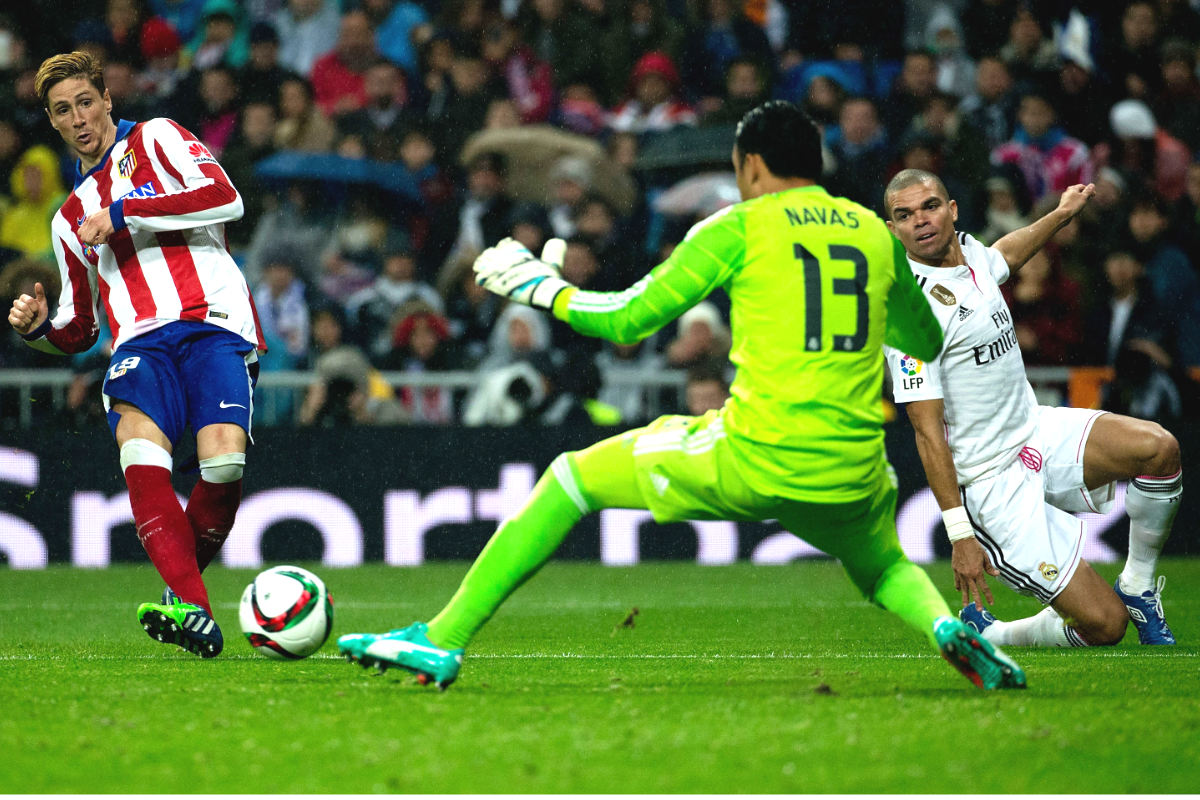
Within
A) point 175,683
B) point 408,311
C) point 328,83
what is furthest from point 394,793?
point 328,83

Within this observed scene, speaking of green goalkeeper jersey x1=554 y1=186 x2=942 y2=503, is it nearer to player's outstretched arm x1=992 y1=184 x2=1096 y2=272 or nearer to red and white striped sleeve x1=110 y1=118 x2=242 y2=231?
red and white striped sleeve x1=110 y1=118 x2=242 y2=231

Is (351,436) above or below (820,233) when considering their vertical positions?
below

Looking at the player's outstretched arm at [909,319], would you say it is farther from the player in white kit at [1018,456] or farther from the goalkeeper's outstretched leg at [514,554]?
the player in white kit at [1018,456]

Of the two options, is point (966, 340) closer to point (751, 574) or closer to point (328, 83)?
point (751, 574)

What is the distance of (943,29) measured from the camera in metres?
14.1

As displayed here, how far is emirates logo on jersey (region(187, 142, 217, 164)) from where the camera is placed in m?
6.00

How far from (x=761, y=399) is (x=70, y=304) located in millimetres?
3289

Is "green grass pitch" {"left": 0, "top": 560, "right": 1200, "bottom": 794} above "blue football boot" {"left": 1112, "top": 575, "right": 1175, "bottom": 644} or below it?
above

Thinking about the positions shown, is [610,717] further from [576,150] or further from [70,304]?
[576,150]

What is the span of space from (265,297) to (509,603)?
4.68 m

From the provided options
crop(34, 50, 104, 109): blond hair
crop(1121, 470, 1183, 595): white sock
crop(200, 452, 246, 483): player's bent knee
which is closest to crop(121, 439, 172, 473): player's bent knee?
crop(200, 452, 246, 483): player's bent knee

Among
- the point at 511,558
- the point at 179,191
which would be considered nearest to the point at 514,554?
the point at 511,558

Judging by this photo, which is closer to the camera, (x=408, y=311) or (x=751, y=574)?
(x=751, y=574)

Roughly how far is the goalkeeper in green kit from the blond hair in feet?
8.34
